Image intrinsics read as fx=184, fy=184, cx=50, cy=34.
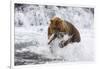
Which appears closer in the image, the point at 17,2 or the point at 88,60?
the point at 17,2

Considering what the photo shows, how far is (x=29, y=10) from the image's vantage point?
5.78 ft

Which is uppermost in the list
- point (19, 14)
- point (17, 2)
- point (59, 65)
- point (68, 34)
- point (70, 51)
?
point (17, 2)

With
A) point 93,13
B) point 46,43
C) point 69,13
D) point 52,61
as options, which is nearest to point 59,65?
point 52,61

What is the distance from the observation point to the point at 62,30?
1.87m

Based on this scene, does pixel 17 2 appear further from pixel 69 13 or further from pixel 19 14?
pixel 69 13

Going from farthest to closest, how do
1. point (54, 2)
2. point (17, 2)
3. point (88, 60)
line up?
point (88, 60)
point (54, 2)
point (17, 2)

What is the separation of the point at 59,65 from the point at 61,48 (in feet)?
0.57

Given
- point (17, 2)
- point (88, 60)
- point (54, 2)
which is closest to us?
point (17, 2)

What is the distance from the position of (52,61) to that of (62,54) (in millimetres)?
124

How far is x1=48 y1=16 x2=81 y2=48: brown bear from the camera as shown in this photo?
1.84 metres

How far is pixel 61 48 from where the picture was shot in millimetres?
1867

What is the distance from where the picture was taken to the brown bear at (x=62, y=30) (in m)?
1.84

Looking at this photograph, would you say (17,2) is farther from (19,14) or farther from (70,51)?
(70,51)

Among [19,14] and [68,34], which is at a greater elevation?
[19,14]
